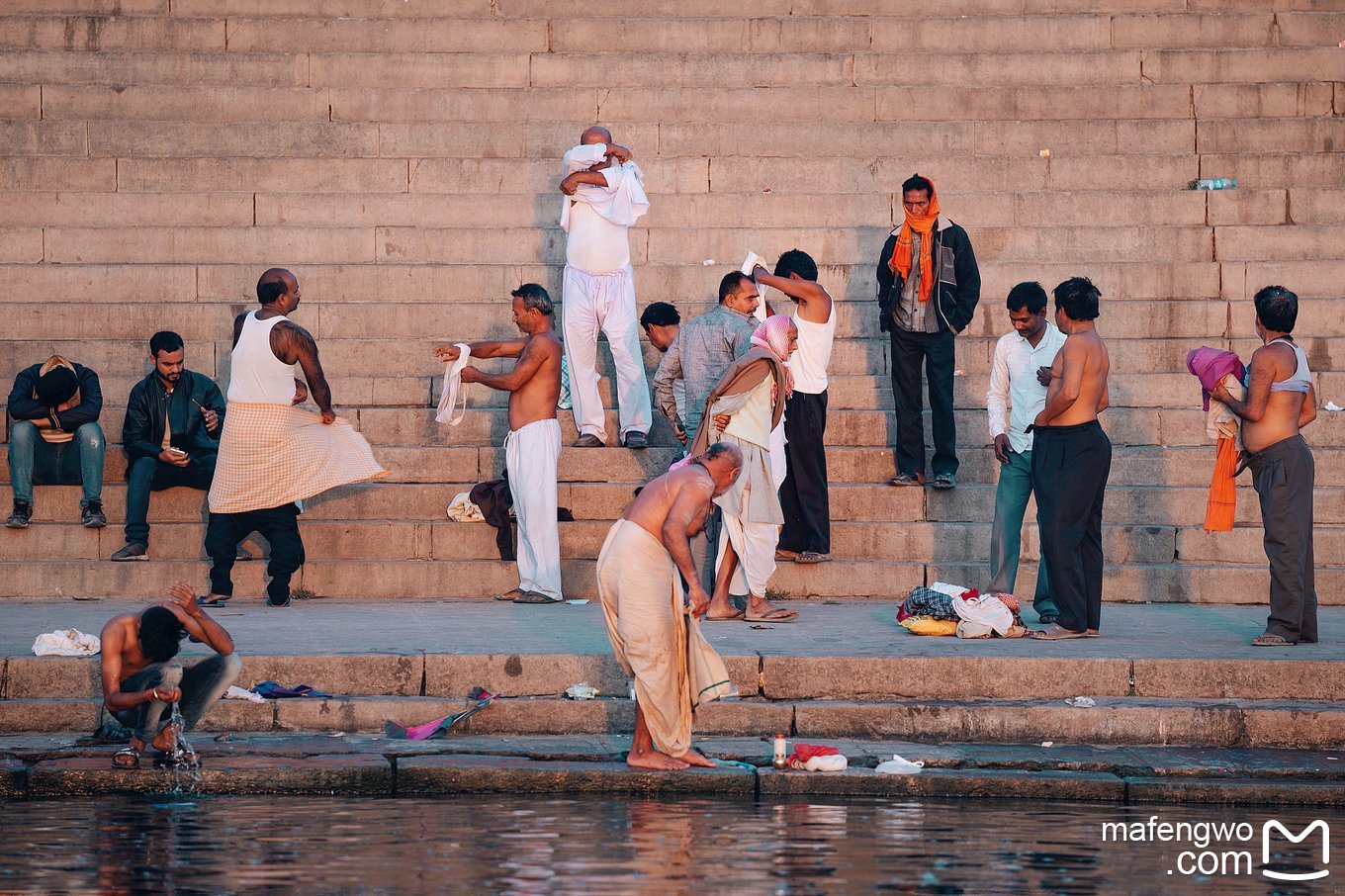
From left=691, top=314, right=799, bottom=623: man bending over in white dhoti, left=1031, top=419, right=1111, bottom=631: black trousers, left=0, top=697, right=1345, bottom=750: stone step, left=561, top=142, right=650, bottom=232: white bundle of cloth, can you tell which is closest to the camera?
left=0, top=697, right=1345, bottom=750: stone step

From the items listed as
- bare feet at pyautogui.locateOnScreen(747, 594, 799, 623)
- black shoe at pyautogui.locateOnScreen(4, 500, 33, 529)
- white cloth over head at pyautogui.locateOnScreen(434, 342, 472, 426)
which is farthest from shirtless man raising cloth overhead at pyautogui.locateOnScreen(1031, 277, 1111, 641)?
black shoe at pyautogui.locateOnScreen(4, 500, 33, 529)

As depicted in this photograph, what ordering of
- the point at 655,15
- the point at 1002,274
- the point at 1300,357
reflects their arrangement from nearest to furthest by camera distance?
the point at 1300,357 → the point at 1002,274 → the point at 655,15

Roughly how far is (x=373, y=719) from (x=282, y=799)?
1.04 meters

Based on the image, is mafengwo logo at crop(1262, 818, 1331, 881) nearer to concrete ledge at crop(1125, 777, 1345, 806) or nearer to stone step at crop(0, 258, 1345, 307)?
concrete ledge at crop(1125, 777, 1345, 806)

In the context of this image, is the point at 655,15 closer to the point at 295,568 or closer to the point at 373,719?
the point at 295,568

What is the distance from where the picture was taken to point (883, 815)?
260 inches

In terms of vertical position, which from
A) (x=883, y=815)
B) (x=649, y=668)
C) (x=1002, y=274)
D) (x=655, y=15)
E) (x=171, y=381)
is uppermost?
(x=655, y=15)

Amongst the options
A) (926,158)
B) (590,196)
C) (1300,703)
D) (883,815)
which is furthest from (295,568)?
(926,158)

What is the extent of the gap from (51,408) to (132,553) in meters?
1.03

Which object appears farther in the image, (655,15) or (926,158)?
(655,15)

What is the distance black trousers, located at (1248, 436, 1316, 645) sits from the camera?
8.62 metres

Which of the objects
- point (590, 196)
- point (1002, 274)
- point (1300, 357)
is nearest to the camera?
point (1300, 357)

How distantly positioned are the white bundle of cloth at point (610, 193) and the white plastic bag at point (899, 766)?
198 inches

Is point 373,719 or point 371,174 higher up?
point 371,174
